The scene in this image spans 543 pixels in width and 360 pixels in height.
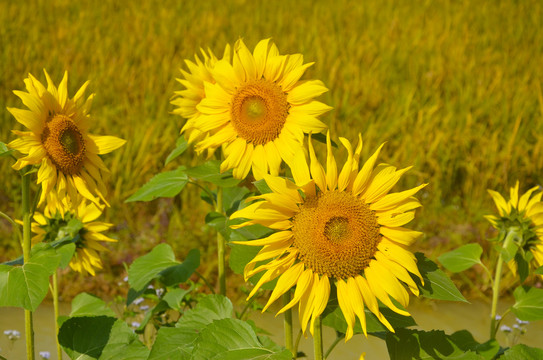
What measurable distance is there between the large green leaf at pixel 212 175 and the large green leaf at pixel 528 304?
855mm

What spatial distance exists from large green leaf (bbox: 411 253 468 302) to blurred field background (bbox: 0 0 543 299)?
6.29ft

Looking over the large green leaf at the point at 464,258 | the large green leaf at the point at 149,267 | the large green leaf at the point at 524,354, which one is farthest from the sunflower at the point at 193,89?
the large green leaf at the point at 524,354

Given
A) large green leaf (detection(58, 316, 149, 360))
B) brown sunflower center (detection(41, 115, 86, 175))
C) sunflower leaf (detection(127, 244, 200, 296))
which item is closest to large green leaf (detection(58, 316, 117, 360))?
large green leaf (detection(58, 316, 149, 360))

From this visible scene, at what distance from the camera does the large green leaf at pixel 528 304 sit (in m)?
1.87

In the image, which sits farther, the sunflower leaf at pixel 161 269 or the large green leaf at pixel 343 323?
the sunflower leaf at pixel 161 269

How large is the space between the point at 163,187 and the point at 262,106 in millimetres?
449

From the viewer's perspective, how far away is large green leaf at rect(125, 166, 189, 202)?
1.94m

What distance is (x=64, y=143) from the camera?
1.66 m

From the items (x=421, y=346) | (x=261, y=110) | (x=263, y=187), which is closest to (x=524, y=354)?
(x=421, y=346)

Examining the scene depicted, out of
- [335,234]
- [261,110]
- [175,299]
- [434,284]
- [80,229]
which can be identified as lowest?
[175,299]

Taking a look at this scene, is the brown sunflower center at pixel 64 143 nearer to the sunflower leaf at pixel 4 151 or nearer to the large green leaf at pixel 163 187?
the sunflower leaf at pixel 4 151

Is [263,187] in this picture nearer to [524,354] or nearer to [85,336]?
[85,336]

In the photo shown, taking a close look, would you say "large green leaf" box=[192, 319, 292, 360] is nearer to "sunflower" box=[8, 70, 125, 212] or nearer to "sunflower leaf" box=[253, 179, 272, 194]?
"sunflower leaf" box=[253, 179, 272, 194]

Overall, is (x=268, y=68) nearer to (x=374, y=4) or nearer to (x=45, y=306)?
(x=45, y=306)
